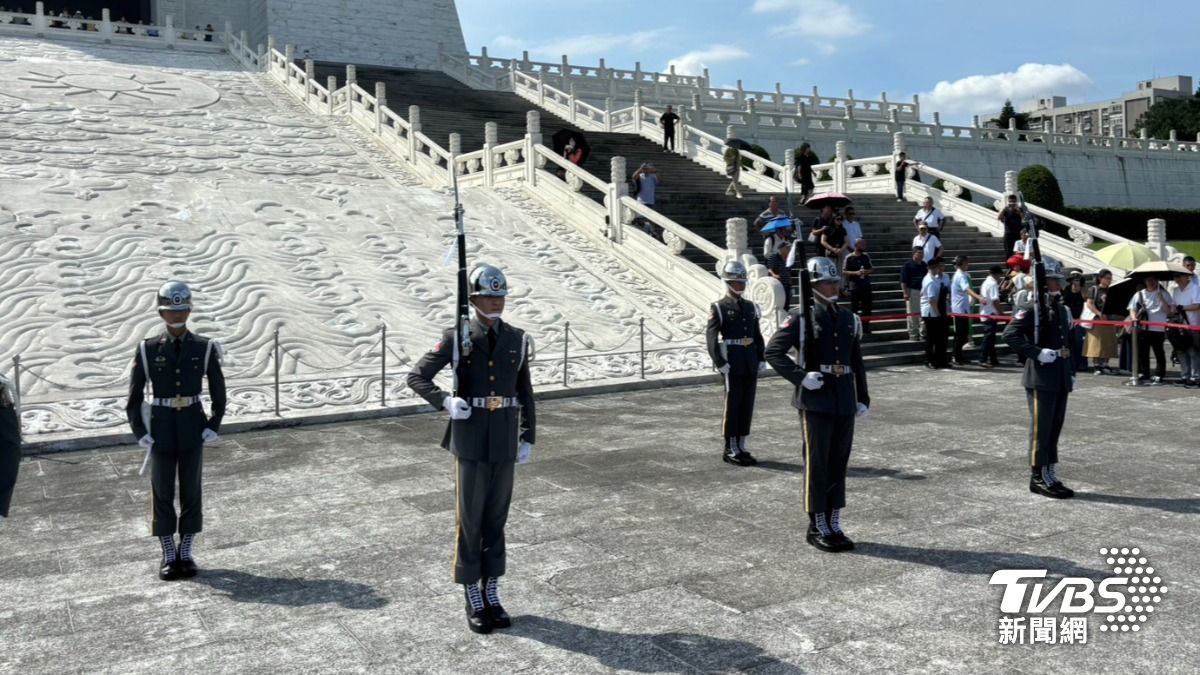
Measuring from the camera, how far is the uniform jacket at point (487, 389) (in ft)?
15.9

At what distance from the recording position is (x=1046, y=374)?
689 centimetres

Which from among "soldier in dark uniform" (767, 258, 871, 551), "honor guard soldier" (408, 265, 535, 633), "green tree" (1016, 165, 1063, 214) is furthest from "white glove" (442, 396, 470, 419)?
"green tree" (1016, 165, 1063, 214)

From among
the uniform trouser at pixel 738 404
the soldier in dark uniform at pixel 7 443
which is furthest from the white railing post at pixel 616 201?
the soldier in dark uniform at pixel 7 443

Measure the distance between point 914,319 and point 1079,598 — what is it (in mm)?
10919

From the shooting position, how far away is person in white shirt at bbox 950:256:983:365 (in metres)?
14.3

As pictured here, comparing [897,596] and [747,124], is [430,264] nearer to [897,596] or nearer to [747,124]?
[897,596]

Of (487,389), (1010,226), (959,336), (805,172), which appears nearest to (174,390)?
(487,389)

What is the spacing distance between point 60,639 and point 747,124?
2816cm

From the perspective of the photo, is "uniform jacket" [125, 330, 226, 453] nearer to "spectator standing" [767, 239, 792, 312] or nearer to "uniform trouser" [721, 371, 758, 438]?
"uniform trouser" [721, 371, 758, 438]

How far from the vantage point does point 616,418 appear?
1066cm

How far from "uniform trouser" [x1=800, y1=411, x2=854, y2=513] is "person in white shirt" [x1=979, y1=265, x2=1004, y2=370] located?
874 cm

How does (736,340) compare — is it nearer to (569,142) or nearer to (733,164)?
(569,142)

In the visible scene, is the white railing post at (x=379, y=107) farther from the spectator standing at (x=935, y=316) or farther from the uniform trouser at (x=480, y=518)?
the uniform trouser at (x=480, y=518)

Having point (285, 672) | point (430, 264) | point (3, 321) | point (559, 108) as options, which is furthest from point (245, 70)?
point (285, 672)
